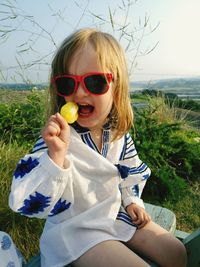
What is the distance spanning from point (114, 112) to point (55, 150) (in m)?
0.58

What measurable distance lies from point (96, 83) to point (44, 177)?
1.58 ft

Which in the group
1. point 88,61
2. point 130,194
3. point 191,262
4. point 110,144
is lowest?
point 191,262

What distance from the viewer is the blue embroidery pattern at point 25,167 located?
1.45m

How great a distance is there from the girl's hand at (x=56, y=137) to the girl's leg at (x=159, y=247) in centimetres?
58

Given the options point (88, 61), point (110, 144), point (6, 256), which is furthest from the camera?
point (110, 144)

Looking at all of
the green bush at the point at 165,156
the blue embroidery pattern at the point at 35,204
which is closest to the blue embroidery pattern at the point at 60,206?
the blue embroidery pattern at the point at 35,204

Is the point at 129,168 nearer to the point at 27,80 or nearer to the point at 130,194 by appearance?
the point at 130,194

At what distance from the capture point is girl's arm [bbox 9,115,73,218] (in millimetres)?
1398

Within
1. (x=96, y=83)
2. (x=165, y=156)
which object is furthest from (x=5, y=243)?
(x=165, y=156)

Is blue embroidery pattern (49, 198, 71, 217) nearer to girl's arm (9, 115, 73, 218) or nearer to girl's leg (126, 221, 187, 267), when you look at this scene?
girl's arm (9, 115, 73, 218)

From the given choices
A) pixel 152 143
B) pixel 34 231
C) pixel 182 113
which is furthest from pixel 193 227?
pixel 182 113

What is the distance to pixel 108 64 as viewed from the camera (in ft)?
5.73

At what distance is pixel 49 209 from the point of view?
1502mm

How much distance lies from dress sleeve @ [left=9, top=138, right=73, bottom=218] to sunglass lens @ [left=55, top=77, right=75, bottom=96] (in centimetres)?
31
